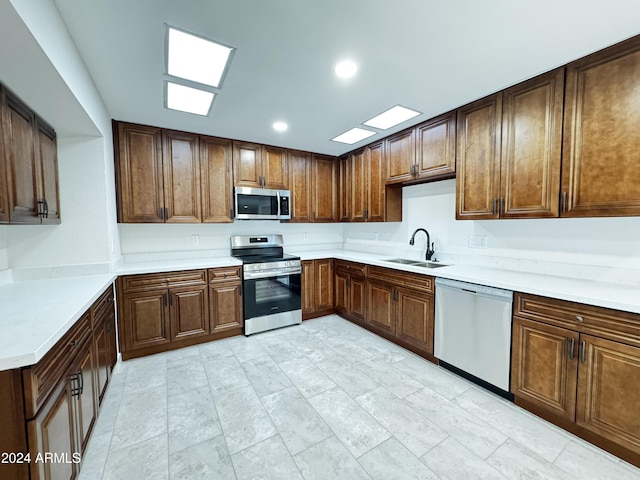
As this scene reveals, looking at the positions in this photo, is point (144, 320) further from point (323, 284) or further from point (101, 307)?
point (323, 284)

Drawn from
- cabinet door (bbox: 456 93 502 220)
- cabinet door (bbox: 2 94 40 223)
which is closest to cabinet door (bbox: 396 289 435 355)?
cabinet door (bbox: 456 93 502 220)

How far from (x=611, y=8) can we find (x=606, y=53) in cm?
47

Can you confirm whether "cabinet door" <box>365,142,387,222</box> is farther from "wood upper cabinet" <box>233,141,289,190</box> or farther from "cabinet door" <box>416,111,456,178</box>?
"wood upper cabinet" <box>233,141,289,190</box>

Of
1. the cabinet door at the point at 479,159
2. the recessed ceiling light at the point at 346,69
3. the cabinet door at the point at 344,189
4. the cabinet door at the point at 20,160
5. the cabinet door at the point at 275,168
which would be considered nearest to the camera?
the cabinet door at the point at 20,160

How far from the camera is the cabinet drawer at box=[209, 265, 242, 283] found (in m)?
3.07

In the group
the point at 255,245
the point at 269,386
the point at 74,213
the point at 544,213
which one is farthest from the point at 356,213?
the point at 74,213

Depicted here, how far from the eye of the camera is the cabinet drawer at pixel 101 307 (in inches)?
69.4

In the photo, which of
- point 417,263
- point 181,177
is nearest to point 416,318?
point 417,263

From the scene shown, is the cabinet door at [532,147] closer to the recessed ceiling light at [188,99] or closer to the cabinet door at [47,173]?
the recessed ceiling light at [188,99]

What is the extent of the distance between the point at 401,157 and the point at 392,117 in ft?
1.71

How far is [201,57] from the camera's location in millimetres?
1787

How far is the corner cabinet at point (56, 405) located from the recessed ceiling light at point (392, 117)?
289 centimetres

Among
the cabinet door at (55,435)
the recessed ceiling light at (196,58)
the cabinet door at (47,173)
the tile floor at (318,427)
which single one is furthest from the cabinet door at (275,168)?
the cabinet door at (55,435)

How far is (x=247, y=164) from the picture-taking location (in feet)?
11.7
